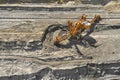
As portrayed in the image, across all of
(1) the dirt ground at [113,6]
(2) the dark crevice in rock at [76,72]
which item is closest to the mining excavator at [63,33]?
(2) the dark crevice in rock at [76,72]

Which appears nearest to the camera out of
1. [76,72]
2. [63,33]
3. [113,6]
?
[76,72]

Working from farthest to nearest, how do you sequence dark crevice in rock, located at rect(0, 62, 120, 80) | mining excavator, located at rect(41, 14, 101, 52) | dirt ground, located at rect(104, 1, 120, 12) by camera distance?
1. dirt ground, located at rect(104, 1, 120, 12)
2. mining excavator, located at rect(41, 14, 101, 52)
3. dark crevice in rock, located at rect(0, 62, 120, 80)

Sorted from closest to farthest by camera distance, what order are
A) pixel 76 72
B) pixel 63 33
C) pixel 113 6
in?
pixel 76 72 < pixel 63 33 < pixel 113 6

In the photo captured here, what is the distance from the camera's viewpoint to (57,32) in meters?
18.0

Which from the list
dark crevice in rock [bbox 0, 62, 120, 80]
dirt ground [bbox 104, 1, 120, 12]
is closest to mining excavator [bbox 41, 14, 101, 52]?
dark crevice in rock [bbox 0, 62, 120, 80]

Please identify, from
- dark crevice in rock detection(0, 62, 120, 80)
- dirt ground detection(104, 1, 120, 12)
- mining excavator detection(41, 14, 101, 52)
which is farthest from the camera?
dirt ground detection(104, 1, 120, 12)

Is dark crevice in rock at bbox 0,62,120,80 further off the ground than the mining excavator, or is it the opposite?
the mining excavator

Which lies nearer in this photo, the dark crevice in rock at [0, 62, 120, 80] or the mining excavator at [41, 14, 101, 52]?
the dark crevice in rock at [0, 62, 120, 80]

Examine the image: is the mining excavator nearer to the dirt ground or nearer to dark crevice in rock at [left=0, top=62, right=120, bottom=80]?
dark crevice in rock at [left=0, top=62, right=120, bottom=80]

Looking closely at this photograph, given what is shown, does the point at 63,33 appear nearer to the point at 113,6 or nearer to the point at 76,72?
the point at 76,72

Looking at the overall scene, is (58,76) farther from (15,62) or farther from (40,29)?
(40,29)

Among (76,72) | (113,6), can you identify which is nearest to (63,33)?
(76,72)

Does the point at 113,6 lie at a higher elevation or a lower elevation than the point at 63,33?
higher

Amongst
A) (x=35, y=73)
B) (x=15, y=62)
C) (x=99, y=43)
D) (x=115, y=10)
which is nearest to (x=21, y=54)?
(x=15, y=62)
